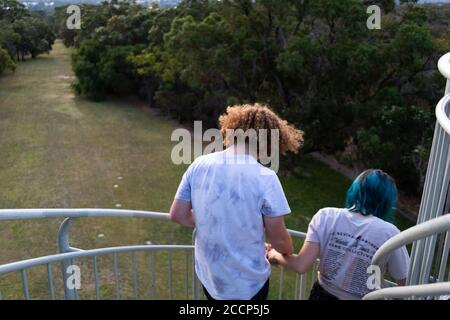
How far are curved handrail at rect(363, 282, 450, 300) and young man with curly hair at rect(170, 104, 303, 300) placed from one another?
47cm

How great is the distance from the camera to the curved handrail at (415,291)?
4.53 feet

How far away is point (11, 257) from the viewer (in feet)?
30.8

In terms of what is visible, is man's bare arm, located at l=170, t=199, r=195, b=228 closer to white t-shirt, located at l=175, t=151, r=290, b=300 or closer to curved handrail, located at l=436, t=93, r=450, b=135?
white t-shirt, located at l=175, t=151, r=290, b=300

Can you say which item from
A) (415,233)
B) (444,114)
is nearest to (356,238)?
(415,233)

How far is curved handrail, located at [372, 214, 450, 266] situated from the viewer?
1432mm

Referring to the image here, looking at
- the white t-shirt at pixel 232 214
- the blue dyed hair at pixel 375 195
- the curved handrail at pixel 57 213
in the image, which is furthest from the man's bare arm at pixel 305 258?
the curved handrail at pixel 57 213

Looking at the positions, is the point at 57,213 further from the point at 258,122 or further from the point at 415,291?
the point at 415,291

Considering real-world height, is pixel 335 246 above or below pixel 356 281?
above

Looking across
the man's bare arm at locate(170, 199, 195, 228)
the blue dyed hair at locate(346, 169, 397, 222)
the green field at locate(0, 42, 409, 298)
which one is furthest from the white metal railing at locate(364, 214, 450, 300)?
the green field at locate(0, 42, 409, 298)

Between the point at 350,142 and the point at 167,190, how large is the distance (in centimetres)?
509

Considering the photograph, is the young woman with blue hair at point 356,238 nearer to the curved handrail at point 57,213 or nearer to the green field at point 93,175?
the curved handrail at point 57,213
